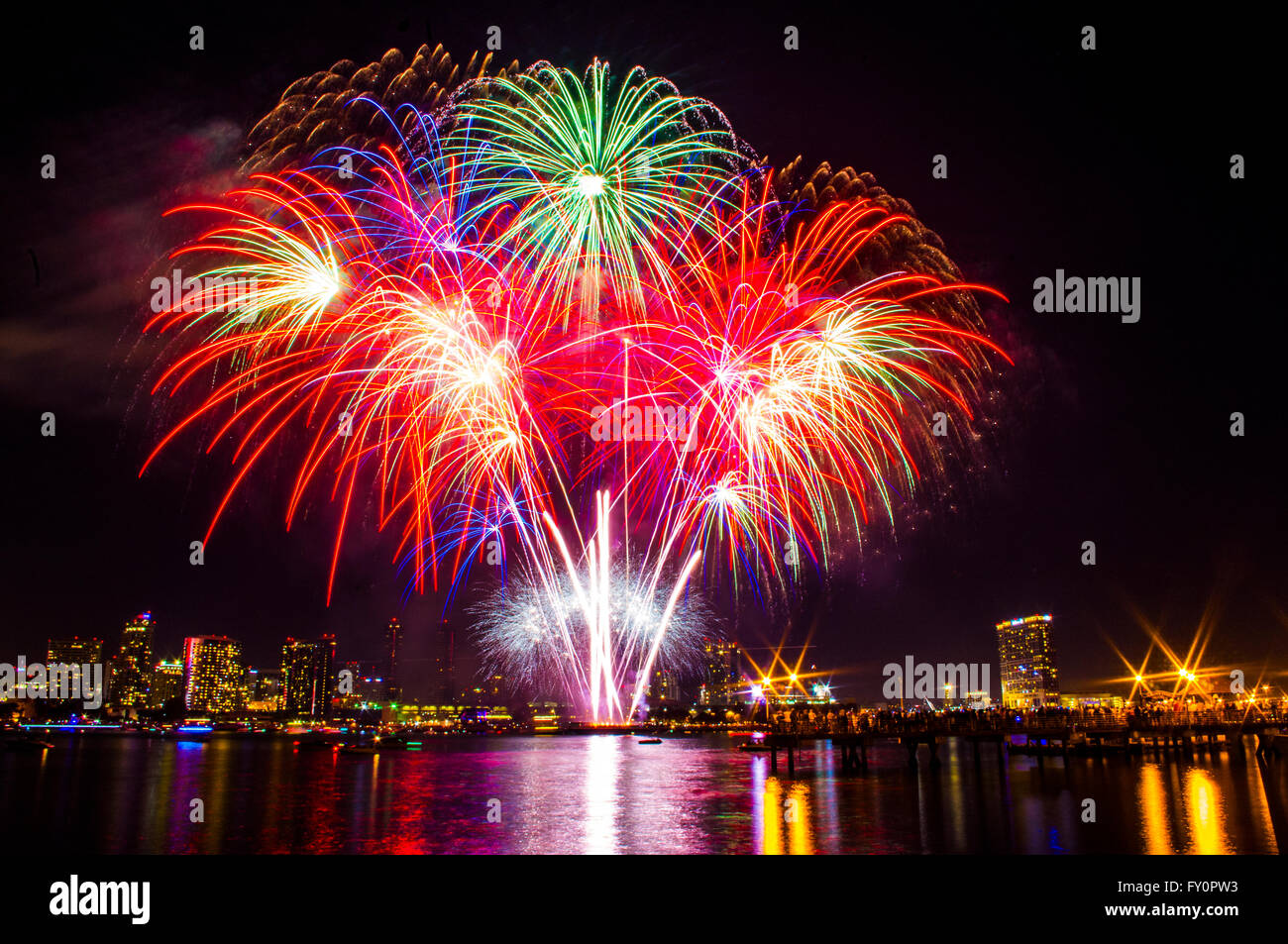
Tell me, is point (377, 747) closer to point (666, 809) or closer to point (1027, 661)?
point (666, 809)

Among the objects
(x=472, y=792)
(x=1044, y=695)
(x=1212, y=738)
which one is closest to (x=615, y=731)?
(x=1044, y=695)

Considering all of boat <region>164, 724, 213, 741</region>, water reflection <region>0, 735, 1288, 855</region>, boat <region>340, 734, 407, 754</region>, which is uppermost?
water reflection <region>0, 735, 1288, 855</region>

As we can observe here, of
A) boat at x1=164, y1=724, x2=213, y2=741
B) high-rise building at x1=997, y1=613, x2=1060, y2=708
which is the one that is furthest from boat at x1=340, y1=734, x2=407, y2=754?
high-rise building at x1=997, y1=613, x2=1060, y2=708

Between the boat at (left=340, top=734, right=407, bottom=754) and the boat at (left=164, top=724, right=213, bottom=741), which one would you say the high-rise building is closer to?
the boat at (left=340, top=734, right=407, bottom=754)

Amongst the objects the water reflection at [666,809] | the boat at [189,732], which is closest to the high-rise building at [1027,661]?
the water reflection at [666,809]

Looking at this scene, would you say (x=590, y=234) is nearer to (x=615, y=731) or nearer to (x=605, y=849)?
(x=605, y=849)

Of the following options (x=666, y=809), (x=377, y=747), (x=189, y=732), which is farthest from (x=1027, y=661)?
(x=189, y=732)
